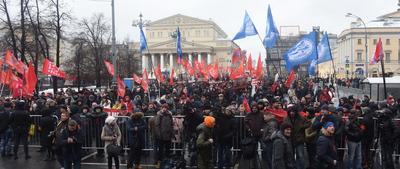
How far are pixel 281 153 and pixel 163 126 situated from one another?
11.4 ft

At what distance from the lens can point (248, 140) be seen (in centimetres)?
973

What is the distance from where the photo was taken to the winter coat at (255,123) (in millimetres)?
10195

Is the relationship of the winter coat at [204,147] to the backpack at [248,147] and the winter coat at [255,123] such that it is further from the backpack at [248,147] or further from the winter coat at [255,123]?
the winter coat at [255,123]

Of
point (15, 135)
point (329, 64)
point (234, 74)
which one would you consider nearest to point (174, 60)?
point (329, 64)

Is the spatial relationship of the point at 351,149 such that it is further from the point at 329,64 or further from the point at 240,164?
the point at 329,64

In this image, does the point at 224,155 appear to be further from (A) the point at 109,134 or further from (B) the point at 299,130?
(A) the point at 109,134

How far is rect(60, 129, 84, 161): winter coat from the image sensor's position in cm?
927

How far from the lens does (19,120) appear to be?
38.9 ft

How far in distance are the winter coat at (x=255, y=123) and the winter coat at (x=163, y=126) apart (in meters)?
1.77

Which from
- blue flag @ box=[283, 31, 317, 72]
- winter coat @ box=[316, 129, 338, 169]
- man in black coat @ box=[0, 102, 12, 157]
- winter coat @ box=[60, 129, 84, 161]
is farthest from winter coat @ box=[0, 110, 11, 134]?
blue flag @ box=[283, 31, 317, 72]

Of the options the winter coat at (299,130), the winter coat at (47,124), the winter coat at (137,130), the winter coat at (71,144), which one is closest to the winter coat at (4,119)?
the winter coat at (47,124)

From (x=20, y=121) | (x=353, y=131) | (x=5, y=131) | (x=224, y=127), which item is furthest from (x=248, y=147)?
(x=5, y=131)

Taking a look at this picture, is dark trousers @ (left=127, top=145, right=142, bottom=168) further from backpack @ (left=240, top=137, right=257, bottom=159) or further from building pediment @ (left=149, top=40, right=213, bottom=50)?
building pediment @ (left=149, top=40, right=213, bottom=50)

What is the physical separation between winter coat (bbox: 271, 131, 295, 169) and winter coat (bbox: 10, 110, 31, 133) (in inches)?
273
